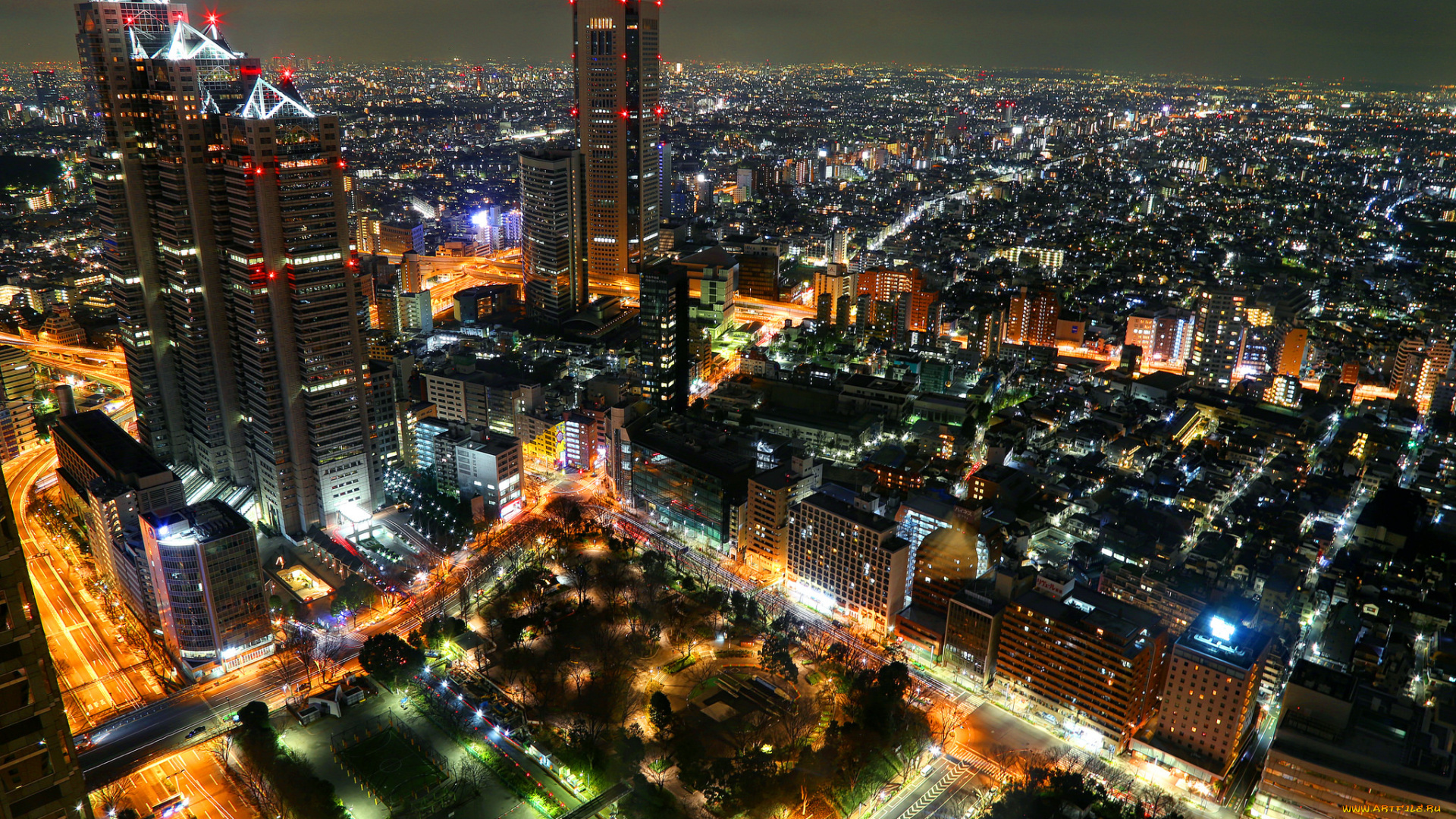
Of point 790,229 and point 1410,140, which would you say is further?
Answer: point 1410,140

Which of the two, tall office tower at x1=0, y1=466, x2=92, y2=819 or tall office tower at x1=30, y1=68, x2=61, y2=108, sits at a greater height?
tall office tower at x1=30, y1=68, x2=61, y2=108

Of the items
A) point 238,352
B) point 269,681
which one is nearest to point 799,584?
point 269,681

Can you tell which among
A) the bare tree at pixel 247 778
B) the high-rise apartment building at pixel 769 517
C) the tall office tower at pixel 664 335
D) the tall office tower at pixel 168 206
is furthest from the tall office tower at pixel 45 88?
the high-rise apartment building at pixel 769 517

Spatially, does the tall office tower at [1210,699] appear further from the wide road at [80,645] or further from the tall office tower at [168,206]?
the tall office tower at [168,206]

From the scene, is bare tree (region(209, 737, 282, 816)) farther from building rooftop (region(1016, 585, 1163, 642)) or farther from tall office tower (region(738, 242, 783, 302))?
tall office tower (region(738, 242, 783, 302))

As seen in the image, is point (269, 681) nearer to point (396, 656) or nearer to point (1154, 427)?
point (396, 656)

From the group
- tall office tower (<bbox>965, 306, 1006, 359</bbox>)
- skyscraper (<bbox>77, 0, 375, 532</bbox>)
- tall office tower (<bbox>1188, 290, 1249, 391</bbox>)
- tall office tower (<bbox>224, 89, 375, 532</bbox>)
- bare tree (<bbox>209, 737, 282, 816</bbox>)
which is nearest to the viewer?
bare tree (<bbox>209, 737, 282, 816</bbox>)

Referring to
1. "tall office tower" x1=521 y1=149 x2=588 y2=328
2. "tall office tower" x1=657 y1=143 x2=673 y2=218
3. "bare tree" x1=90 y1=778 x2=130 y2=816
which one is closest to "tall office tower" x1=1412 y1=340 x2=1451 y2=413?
"tall office tower" x1=521 y1=149 x2=588 y2=328
